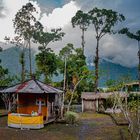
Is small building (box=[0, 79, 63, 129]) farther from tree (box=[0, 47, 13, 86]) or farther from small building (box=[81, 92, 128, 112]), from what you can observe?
tree (box=[0, 47, 13, 86])

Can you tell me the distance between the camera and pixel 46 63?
66.6 meters

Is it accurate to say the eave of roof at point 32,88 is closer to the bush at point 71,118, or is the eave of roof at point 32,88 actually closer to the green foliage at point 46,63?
the bush at point 71,118

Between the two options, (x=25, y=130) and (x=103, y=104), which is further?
(x=103, y=104)

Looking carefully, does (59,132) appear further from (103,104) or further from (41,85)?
(103,104)

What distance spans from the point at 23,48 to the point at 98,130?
39019mm

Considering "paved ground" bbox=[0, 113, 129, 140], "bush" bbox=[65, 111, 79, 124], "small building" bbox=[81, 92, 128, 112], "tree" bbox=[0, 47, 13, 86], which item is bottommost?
"paved ground" bbox=[0, 113, 129, 140]

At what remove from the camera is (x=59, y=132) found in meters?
29.0

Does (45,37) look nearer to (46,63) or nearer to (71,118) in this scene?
(46,63)

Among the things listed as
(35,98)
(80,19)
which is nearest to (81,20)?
(80,19)

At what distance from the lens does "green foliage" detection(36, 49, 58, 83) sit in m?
66.1

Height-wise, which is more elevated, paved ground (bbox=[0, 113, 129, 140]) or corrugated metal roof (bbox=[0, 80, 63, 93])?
corrugated metal roof (bbox=[0, 80, 63, 93])

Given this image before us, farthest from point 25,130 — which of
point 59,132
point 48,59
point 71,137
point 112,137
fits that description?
point 48,59

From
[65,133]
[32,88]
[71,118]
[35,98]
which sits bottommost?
[65,133]

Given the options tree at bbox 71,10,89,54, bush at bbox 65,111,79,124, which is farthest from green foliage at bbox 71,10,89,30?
bush at bbox 65,111,79,124
